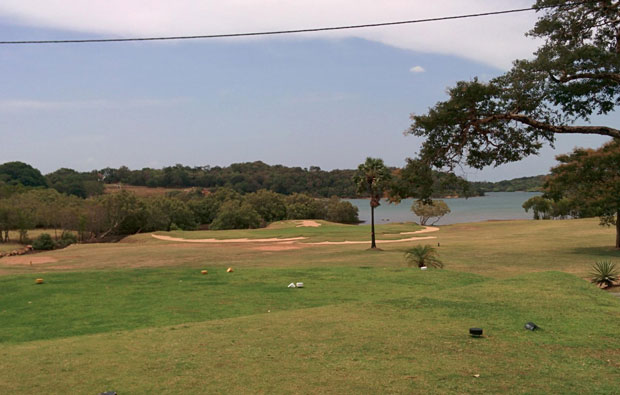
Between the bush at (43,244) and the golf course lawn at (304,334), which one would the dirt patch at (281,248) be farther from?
the bush at (43,244)

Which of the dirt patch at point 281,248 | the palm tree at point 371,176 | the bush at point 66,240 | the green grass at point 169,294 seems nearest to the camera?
the green grass at point 169,294

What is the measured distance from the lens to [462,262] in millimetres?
32312

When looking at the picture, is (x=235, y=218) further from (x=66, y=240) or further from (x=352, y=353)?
(x=352, y=353)

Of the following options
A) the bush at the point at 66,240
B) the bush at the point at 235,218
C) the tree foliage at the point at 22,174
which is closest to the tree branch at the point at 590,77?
the bush at the point at 66,240

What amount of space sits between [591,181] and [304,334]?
32.2 meters

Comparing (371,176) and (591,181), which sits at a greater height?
(371,176)

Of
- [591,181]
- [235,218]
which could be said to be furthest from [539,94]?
[235,218]

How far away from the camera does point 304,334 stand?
11156 millimetres

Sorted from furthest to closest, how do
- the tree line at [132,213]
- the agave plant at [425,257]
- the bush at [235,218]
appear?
the bush at [235,218] → the tree line at [132,213] → the agave plant at [425,257]

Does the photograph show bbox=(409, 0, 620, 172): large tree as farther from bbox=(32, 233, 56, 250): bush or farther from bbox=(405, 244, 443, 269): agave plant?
bbox=(32, 233, 56, 250): bush

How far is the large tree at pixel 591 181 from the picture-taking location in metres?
34.8

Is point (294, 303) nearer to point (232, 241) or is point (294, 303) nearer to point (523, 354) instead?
point (523, 354)

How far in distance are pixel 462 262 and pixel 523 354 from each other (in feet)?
76.9

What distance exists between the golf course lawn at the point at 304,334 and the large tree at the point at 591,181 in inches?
738
